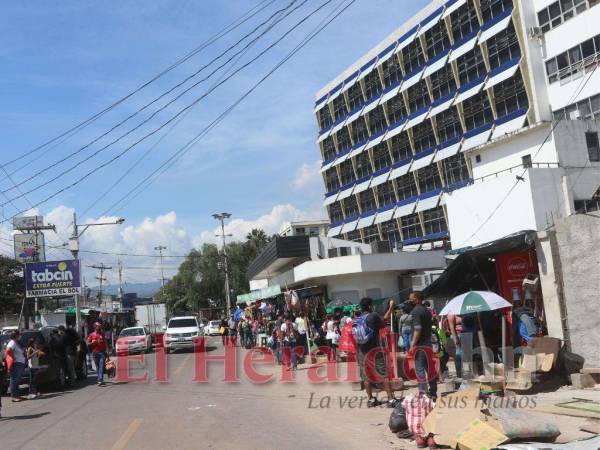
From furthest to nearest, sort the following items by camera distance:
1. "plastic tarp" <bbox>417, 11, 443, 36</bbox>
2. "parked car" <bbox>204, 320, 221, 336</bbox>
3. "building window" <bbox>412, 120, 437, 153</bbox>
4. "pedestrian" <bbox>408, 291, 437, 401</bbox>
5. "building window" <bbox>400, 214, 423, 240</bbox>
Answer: "parked car" <bbox>204, 320, 221, 336</bbox>
"building window" <bbox>400, 214, 423, 240</bbox>
"building window" <bbox>412, 120, 437, 153</bbox>
"plastic tarp" <bbox>417, 11, 443, 36</bbox>
"pedestrian" <bbox>408, 291, 437, 401</bbox>

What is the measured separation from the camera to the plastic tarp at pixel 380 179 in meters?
59.8

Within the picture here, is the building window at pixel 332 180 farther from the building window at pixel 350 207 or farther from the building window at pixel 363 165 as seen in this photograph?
the building window at pixel 363 165

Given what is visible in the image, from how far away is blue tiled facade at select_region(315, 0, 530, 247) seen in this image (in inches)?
1784

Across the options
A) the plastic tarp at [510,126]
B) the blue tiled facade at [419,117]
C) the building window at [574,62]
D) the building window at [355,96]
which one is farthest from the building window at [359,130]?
the building window at [574,62]

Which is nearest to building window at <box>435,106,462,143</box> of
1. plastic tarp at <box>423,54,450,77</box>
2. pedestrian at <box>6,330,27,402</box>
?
plastic tarp at <box>423,54,450,77</box>

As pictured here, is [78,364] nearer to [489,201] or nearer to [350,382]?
[350,382]

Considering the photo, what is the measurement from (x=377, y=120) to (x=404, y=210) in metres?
10.7

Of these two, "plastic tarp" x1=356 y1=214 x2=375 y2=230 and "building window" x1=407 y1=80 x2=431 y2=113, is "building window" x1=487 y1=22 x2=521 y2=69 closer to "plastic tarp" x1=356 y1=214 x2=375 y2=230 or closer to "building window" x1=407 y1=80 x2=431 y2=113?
"building window" x1=407 y1=80 x2=431 y2=113

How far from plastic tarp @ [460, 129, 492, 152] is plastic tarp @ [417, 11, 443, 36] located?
11001 mm

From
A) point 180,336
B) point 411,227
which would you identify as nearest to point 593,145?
point 180,336

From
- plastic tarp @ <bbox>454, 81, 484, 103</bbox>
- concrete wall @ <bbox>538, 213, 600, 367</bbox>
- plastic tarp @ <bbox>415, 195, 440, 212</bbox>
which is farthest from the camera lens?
plastic tarp @ <bbox>415, 195, 440, 212</bbox>

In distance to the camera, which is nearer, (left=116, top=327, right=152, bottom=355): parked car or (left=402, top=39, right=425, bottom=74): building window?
(left=116, top=327, right=152, bottom=355): parked car

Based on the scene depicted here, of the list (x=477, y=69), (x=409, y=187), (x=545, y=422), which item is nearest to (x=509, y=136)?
(x=477, y=69)

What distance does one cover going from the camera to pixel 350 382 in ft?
47.3
